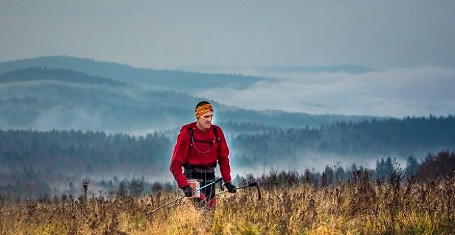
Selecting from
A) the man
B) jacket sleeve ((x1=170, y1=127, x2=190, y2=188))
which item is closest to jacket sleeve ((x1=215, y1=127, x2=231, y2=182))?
the man

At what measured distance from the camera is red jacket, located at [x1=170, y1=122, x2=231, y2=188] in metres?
12.9

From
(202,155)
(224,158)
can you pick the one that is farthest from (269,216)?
(202,155)

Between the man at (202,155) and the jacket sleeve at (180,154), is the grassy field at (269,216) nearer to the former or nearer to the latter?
the man at (202,155)

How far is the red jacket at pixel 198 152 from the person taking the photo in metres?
12.9

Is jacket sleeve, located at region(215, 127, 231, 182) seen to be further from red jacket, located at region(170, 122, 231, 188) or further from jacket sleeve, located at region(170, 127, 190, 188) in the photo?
jacket sleeve, located at region(170, 127, 190, 188)

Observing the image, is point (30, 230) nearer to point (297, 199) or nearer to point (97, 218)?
point (97, 218)

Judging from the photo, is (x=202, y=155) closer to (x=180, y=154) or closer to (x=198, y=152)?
(x=198, y=152)

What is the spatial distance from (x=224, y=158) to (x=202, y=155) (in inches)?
Result: 13.8

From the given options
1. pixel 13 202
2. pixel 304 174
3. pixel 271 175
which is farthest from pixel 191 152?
pixel 304 174

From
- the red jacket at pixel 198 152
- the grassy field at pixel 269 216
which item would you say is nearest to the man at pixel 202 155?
the red jacket at pixel 198 152

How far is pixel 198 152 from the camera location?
13.0 meters

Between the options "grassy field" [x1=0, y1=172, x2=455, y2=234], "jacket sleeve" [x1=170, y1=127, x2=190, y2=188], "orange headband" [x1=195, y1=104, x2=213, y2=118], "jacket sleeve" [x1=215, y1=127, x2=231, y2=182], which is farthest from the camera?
"jacket sleeve" [x1=215, y1=127, x2=231, y2=182]

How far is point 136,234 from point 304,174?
25.3ft

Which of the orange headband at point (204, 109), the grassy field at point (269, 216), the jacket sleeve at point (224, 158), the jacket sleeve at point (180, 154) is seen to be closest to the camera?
the grassy field at point (269, 216)
